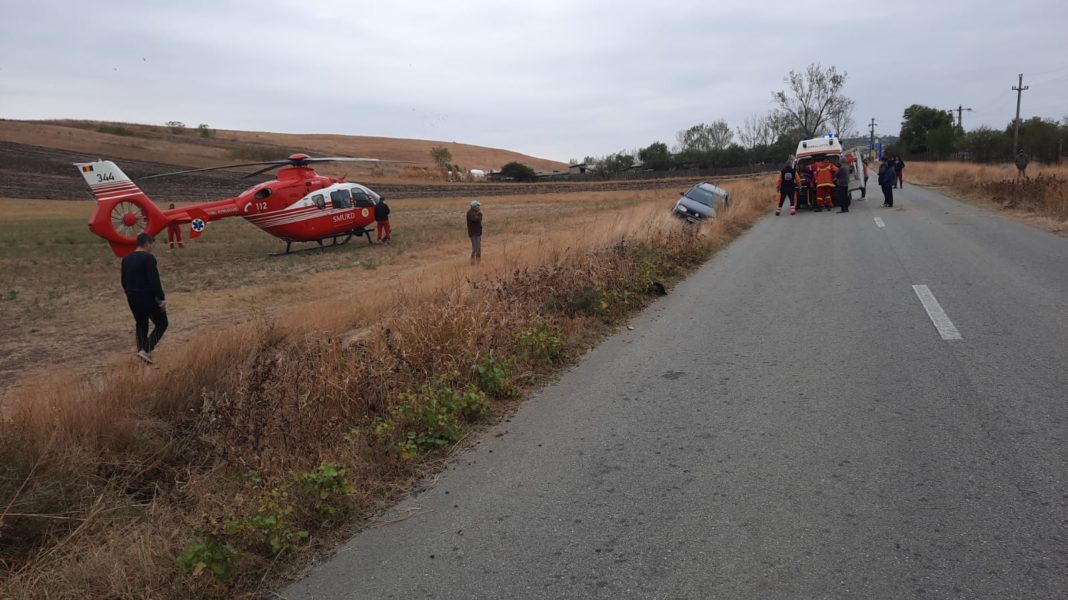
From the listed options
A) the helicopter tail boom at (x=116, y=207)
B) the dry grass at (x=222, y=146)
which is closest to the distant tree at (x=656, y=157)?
the dry grass at (x=222, y=146)

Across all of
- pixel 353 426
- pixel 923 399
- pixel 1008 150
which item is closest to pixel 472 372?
pixel 353 426

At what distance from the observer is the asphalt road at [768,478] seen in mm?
3379

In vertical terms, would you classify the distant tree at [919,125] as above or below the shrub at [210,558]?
above

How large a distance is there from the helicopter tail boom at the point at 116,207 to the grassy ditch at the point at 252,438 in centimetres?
1478

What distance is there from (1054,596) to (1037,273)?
9.55 metres

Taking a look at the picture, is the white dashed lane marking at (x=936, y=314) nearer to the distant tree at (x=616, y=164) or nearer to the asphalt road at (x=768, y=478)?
the asphalt road at (x=768, y=478)

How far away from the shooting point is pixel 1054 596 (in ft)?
9.97

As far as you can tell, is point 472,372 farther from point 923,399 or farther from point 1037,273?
point 1037,273

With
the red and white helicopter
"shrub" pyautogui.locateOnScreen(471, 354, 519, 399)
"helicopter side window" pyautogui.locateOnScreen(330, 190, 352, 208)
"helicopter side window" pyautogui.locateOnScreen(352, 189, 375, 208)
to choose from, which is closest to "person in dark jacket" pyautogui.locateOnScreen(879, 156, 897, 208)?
the red and white helicopter

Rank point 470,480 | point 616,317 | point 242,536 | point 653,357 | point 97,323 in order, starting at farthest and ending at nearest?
1. point 97,323
2. point 616,317
3. point 653,357
4. point 470,480
5. point 242,536

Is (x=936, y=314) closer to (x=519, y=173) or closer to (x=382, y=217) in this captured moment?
(x=382, y=217)

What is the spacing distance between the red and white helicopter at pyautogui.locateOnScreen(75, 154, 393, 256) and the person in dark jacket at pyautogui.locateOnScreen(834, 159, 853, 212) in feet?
51.7

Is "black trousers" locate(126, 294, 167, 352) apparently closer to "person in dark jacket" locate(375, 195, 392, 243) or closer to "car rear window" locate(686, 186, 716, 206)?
"person in dark jacket" locate(375, 195, 392, 243)

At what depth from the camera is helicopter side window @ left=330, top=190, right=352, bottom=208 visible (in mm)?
25391
